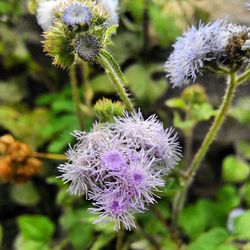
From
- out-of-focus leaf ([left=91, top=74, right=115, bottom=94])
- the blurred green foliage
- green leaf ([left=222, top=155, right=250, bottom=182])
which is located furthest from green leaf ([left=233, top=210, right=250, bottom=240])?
out-of-focus leaf ([left=91, top=74, right=115, bottom=94])

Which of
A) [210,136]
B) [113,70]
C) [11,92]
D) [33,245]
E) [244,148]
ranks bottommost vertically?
[244,148]

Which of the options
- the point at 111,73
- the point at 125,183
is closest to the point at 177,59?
the point at 111,73

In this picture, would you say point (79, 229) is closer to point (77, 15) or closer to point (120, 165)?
point (120, 165)

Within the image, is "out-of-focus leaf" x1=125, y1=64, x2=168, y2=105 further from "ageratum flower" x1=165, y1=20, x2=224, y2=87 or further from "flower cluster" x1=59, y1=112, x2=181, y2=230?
"flower cluster" x1=59, y1=112, x2=181, y2=230

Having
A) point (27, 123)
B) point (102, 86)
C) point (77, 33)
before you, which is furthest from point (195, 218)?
point (77, 33)

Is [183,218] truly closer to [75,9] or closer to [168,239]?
[168,239]

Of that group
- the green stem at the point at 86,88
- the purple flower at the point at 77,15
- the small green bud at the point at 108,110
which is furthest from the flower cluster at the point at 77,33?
the green stem at the point at 86,88

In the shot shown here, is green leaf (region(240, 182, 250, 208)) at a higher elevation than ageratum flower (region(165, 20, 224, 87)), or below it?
below

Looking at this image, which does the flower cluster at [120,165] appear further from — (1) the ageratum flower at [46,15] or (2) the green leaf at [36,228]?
(2) the green leaf at [36,228]
